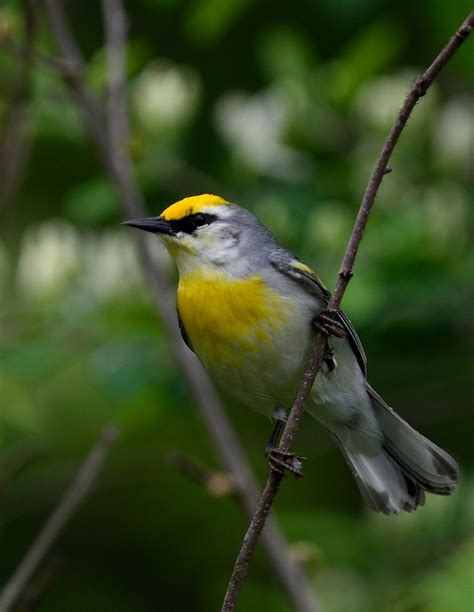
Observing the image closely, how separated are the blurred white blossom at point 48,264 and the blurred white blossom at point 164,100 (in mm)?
567

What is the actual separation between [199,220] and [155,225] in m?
0.18

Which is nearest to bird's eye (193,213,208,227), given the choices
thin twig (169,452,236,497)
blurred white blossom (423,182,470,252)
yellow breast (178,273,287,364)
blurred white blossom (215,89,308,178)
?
yellow breast (178,273,287,364)

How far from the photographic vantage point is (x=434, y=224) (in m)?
3.99

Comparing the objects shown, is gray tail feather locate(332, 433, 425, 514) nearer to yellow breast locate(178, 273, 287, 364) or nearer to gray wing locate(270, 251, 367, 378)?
gray wing locate(270, 251, 367, 378)

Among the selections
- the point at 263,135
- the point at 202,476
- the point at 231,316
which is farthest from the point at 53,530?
the point at 263,135

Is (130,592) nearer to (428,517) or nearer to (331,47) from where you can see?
(428,517)

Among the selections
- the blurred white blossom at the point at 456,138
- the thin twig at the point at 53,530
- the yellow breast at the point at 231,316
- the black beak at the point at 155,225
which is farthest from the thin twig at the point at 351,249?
the blurred white blossom at the point at 456,138

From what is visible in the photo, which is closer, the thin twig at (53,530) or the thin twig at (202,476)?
the thin twig at (53,530)

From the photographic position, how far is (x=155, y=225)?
313cm

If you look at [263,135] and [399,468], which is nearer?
[399,468]

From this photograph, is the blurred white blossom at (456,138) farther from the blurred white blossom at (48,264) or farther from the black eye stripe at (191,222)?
the blurred white blossom at (48,264)

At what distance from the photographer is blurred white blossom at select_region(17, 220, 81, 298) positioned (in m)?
3.95

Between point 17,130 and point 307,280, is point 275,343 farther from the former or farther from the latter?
point 17,130

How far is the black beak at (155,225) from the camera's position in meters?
3.07
